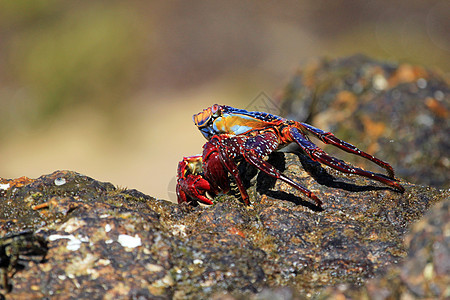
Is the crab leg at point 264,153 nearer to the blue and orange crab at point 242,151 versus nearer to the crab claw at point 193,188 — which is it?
the blue and orange crab at point 242,151

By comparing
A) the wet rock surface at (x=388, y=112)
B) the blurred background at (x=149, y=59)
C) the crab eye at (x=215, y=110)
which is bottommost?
the crab eye at (x=215, y=110)

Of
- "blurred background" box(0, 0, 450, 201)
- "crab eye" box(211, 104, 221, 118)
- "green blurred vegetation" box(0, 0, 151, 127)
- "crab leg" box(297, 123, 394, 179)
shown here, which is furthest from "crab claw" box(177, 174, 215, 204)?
"green blurred vegetation" box(0, 0, 151, 127)

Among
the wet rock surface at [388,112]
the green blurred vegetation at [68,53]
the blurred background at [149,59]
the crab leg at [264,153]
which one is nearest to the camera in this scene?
the crab leg at [264,153]

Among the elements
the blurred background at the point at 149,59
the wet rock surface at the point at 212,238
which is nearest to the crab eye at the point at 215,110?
the wet rock surface at the point at 212,238

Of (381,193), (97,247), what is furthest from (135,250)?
(381,193)

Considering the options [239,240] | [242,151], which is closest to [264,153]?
[242,151]

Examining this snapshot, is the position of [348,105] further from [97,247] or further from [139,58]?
[139,58]

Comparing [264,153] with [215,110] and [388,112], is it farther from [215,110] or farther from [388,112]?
[388,112]
